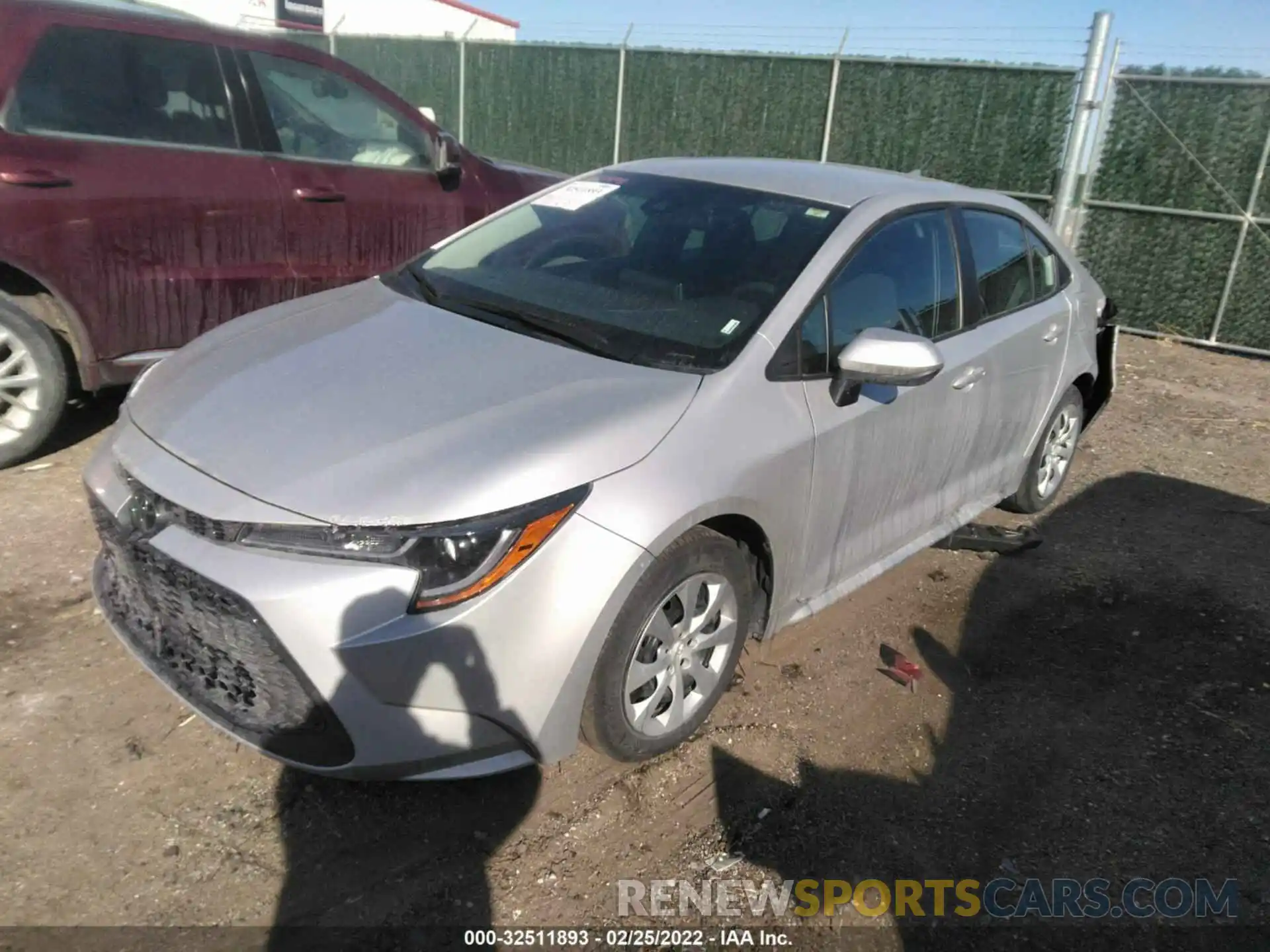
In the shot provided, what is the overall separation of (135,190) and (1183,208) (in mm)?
8560

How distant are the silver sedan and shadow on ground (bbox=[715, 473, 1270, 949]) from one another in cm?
44

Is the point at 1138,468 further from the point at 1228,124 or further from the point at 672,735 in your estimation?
the point at 1228,124

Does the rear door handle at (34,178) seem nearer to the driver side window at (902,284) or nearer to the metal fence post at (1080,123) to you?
the driver side window at (902,284)

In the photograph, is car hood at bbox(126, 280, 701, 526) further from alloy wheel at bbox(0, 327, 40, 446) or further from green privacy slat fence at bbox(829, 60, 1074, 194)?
green privacy slat fence at bbox(829, 60, 1074, 194)

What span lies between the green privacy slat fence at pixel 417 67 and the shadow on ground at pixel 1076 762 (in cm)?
1256

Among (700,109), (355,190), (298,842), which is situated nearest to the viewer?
(298,842)

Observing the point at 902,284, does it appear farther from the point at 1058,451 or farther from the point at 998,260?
the point at 1058,451

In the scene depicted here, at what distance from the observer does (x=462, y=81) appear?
1434 centimetres

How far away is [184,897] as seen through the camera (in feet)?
7.76

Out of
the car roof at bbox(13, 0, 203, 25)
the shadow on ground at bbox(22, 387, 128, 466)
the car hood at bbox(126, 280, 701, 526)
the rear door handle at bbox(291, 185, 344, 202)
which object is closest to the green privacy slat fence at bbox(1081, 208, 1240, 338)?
the rear door handle at bbox(291, 185, 344, 202)

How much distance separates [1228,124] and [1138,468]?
4736 mm

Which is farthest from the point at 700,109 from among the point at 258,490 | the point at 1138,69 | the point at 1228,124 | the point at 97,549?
the point at 258,490

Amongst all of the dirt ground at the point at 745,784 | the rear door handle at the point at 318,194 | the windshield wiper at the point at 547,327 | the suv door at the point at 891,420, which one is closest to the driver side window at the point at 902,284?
the suv door at the point at 891,420

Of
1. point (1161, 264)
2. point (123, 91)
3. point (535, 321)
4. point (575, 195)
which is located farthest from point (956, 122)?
point (535, 321)
